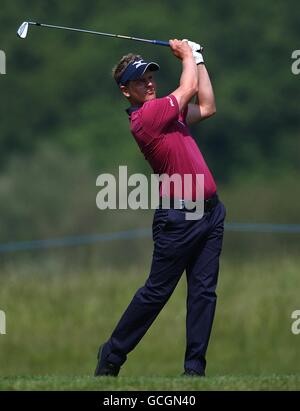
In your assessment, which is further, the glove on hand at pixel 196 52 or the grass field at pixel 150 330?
the grass field at pixel 150 330

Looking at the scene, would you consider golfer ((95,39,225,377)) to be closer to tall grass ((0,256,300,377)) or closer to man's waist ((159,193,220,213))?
man's waist ((159,193,220,213))

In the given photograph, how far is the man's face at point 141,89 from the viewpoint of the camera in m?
7.85

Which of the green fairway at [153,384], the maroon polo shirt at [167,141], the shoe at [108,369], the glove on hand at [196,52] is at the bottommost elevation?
the shoe at [108,369]

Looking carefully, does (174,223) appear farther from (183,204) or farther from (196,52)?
(196,52)

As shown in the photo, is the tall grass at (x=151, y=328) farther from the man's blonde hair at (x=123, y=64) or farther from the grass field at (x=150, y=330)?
the man's blonde hair at (x=123, y=64)

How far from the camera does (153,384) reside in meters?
6.96

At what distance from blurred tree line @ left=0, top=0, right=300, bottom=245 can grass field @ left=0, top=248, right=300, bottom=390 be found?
7983mm

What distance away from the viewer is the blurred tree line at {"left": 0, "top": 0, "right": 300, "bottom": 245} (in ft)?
86.0

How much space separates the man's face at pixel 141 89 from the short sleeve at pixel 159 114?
267 mm

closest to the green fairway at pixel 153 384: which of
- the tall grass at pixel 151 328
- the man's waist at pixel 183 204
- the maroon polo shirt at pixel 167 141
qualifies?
the man's waist at pixel 183 204

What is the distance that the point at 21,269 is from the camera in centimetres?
1738

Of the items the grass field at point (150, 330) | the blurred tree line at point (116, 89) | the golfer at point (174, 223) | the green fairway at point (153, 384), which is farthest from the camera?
the blurred tree line at point (116, 89)

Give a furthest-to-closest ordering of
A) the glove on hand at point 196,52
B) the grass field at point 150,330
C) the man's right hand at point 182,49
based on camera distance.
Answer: the grass field at point 150,330 < the glove on hand at point 196,52 < the man's right hand at point 182,49
